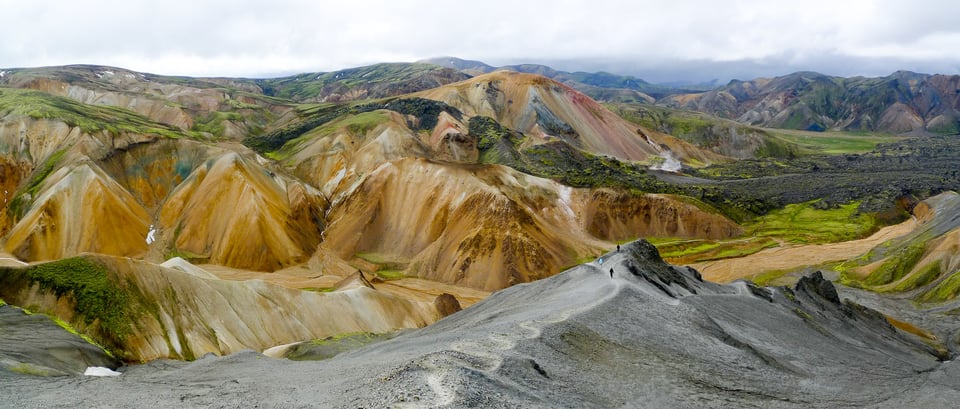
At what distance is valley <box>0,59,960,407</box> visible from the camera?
22.7 m

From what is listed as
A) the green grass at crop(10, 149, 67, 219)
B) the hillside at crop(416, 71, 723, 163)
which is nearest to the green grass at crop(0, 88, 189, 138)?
the green grass at crop(10, 149, 67, 219)

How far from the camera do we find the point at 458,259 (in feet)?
215

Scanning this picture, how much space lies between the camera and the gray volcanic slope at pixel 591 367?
17594 millimetres

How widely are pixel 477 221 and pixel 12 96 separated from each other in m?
81.3

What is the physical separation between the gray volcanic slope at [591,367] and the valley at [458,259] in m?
0.17

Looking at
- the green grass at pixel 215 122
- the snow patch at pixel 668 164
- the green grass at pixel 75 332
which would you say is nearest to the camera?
the green grass at pixel 75 332

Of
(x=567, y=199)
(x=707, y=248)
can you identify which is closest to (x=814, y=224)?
(x=707, y=248)

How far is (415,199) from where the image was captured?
75812mm

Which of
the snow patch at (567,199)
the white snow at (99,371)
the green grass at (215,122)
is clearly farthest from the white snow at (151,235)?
the green grass at (215,122)

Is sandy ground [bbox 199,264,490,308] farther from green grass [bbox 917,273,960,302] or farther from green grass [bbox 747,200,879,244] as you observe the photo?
green grass [bbox 747,200,879,244]

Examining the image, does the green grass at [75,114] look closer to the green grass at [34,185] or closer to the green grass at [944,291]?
the green grass at [34,185]

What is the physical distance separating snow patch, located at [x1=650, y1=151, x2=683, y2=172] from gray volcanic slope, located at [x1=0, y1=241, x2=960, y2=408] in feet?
302

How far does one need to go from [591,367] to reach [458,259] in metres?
44.2

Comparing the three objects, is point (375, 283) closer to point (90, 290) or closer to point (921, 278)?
point (90, 290)
